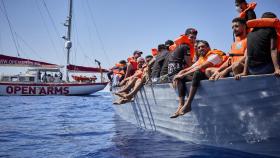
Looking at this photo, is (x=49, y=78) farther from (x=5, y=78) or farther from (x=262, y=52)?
(x=262, y=52)

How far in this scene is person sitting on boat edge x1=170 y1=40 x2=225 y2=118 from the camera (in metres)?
4.64

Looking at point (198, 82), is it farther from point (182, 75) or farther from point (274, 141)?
point (274, 141)

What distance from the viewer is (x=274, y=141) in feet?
Result: 12.7

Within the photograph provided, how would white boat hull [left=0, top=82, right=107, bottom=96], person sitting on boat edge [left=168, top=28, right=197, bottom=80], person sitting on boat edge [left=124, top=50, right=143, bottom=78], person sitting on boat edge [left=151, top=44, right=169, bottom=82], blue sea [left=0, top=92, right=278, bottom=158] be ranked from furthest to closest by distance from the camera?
white boat hull [left=0, top=82, right=107, bottom=96] → person sitting on boat edge [left=124, top=50, right=143, bottom=78] → person sitting on boat edge [left=151, top=44, right=169, bottom=82] → person sitting on boat edge [left=168, top=28, right=197, bottom=80] → blue sea [left=0, top=92, right=278, bottom=158]

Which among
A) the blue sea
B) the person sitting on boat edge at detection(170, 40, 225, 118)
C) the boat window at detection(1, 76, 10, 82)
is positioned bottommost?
the blue sea

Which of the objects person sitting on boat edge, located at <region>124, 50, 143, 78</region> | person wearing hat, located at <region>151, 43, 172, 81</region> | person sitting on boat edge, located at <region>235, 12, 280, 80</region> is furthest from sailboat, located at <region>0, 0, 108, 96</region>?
person sitting on boat edge, located at <region>235, 12, 280, 80</region>

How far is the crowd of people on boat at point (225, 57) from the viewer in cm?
369

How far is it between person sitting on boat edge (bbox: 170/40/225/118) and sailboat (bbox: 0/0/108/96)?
86.7 ft

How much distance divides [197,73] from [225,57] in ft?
2.54

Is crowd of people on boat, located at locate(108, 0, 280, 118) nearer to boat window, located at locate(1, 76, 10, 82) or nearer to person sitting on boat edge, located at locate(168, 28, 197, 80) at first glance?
person sitting on boat edge, located at locate(168, 28, 197, 80)

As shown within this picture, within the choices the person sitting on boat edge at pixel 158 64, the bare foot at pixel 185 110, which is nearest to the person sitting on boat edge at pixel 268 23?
the bare foot at pixel 185 110

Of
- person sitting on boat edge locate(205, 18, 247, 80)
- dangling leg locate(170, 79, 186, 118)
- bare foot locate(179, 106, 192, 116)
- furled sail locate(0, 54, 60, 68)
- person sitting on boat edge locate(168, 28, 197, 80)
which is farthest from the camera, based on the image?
furled sail locate(0, 54, 60, 68)

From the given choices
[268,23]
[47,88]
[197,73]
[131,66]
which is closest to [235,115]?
[197,73]

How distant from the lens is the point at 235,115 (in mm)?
4180
